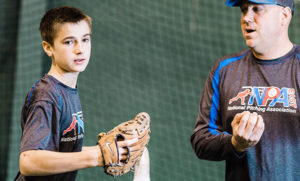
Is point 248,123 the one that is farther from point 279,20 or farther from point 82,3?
point 82,3

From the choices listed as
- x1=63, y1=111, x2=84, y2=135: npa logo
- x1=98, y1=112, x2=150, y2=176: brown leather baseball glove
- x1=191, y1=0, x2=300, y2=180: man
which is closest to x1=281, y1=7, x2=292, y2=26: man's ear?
x1=191, y1=0, x2=300, y2=180: man

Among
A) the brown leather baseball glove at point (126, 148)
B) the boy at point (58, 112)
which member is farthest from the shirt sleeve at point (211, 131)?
the boy at point (58, 112)

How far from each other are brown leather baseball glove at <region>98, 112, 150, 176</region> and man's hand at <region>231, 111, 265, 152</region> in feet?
1.10

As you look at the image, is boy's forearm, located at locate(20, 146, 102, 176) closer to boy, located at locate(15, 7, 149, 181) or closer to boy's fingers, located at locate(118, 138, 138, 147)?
boy, located at locate(15, 7, 149, 181)

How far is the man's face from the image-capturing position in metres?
1.60

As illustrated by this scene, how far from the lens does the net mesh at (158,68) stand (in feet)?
Answer: 13.3

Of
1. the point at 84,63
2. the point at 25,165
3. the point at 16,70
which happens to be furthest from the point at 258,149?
the point at 16,70

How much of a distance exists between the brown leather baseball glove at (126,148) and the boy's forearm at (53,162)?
0.16 ft

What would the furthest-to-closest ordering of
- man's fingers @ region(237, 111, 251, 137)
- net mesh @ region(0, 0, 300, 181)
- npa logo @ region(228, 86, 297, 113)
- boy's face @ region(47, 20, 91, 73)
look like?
1. net mesh @ region(0, 0, 300, 181)
2. npa logo @ region(228, 86, 297, 113)
3. boy's face @ region(47, 20, 91, 73)
4. man's fingers @ region(237, 111, 251, 137)

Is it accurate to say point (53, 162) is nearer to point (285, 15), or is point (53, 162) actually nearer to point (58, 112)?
point (58, 112)

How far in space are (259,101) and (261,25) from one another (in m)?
0.31

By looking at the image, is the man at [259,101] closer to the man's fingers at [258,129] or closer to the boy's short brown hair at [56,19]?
the man's fingers at [258,129]

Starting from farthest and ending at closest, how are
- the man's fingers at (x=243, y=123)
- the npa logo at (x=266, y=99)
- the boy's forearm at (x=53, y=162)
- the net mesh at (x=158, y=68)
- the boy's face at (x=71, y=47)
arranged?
the net mesh at (x=158, y=68)
the npa logo at (x=266, y=99)
the boy's face at (x=71, y=47)
the man's fingers at (x=243, y=123)
the boy's forearm at (x=53, y=162)

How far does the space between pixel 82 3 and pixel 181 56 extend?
1261mm
